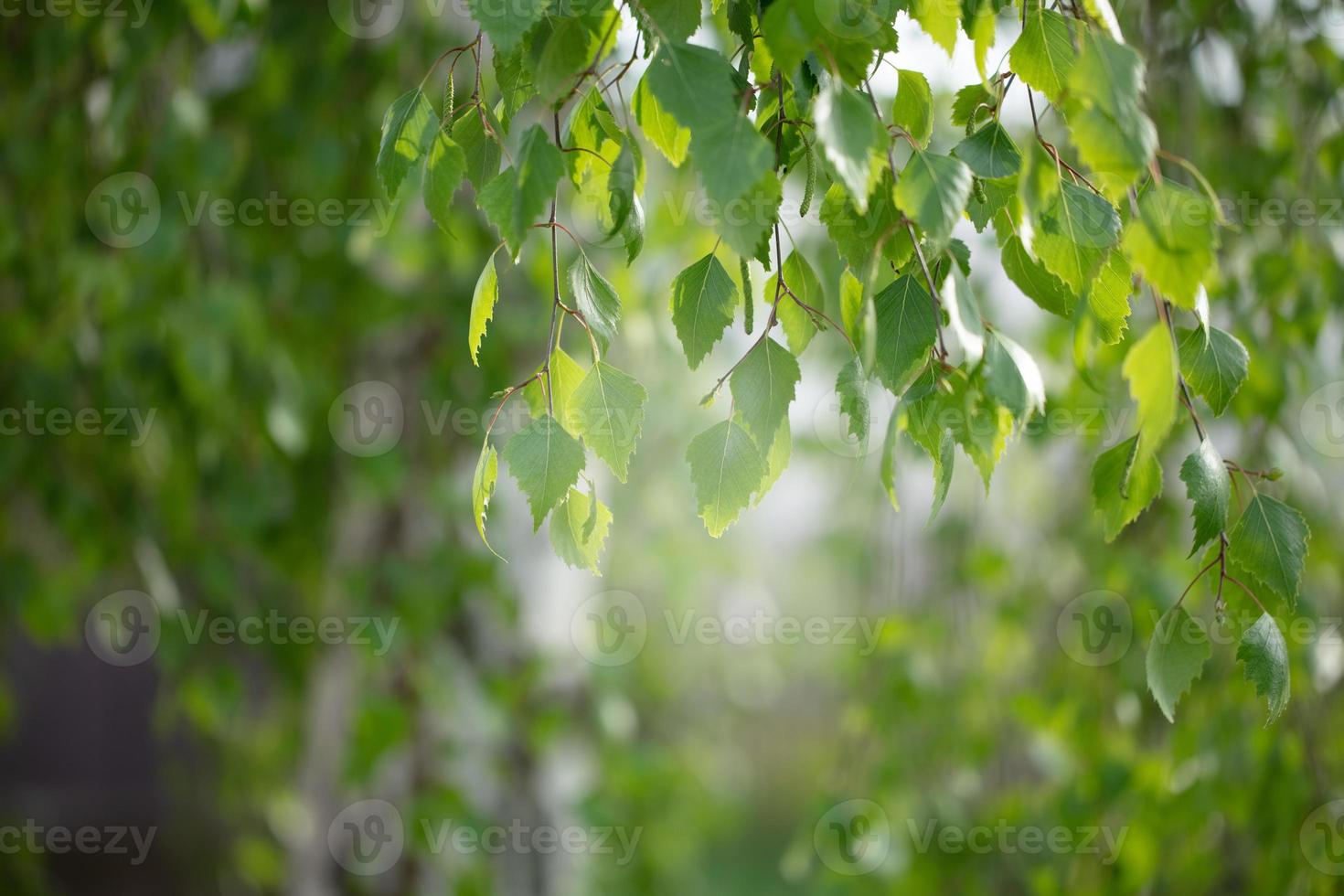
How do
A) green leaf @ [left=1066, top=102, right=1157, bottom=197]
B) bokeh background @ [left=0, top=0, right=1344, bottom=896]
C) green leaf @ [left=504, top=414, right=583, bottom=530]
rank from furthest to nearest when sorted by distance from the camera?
bokeh background @ [left=0, top=0, right=1344, bottom=896] < green leaf @ [left=504, top=414, right=583, bottom=530] < green leaf @ [left=1066, top=102, right=1157, bottom=197]

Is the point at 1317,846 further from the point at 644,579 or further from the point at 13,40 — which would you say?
the point at 644,579

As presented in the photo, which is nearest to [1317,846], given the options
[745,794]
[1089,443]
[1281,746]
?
[1281,746]

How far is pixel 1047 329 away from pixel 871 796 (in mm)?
797

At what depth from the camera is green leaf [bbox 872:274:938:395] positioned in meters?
0.55

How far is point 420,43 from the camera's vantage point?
1.51m

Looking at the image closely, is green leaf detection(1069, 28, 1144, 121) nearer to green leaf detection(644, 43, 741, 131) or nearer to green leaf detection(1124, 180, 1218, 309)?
green leaf detection(1124, 180, 1218, 309)

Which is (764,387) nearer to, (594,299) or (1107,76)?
(594,299)

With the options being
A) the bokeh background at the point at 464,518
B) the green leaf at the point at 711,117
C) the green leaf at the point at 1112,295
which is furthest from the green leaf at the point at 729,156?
the bokeh background at the point at 464,518

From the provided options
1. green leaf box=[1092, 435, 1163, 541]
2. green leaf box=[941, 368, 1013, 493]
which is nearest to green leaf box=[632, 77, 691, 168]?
green leaf box=[941, 368, 1013, 493]

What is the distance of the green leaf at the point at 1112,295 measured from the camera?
576 mm

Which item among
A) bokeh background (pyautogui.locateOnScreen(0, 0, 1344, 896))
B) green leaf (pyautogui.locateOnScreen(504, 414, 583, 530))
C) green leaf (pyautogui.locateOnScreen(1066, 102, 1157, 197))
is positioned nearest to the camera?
green leaf (pyautogui.locateOnScreen(1066, 102, 1157, 197))

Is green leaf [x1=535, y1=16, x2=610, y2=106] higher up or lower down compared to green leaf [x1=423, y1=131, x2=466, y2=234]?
higher up

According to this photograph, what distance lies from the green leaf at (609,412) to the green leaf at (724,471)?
0.04 m

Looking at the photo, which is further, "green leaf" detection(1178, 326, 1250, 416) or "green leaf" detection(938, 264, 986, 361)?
"green leaf" detection(1178, 326, 1250, 416)
